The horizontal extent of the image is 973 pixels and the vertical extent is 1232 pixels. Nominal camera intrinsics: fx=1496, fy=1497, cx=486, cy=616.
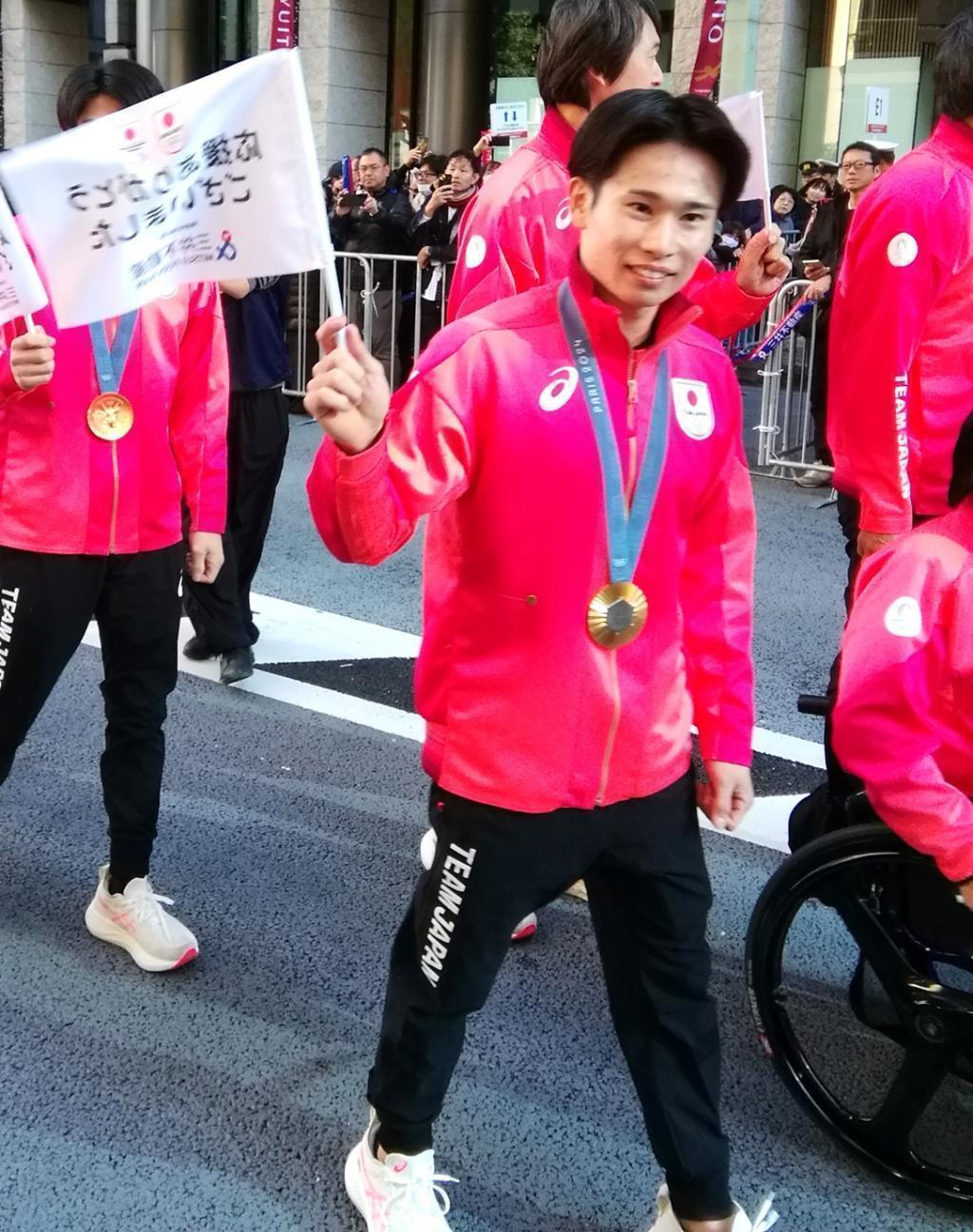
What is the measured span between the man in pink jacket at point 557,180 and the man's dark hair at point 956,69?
0.46m

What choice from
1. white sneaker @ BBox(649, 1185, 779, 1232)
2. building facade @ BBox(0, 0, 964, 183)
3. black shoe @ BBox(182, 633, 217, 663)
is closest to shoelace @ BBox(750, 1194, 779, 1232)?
white sneaker @ BBox(649, 1185, 779, 1232)

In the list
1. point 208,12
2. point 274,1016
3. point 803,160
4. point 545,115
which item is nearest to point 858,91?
point 803,160

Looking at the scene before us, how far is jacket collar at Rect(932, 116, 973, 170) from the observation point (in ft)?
10.2

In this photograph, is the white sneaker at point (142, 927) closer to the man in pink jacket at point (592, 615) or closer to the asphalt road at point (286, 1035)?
the asphalt road at point (286, 1035)

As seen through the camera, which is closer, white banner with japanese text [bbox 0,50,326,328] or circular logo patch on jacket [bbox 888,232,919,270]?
white banner with japanese text [bbox 0,50,326,328]

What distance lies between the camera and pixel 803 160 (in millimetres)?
15461

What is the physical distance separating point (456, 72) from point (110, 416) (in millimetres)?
16517

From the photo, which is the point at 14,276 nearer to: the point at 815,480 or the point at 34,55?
the point at 815,480

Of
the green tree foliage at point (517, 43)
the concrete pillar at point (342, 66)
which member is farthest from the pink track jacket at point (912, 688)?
the green tree foliage at point (517, 43)

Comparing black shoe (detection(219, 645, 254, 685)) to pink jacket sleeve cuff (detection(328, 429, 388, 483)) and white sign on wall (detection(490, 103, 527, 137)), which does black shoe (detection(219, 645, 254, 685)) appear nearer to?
pink jacket sleeve cuff (detection(328, 429, 388, 483))

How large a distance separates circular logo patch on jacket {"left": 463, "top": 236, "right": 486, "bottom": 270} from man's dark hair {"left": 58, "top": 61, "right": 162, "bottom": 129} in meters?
0.71

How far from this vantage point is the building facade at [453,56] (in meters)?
14.8

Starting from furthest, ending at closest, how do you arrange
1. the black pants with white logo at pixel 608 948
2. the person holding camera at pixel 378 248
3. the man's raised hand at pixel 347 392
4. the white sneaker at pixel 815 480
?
the person holding camera at pixel 378 248 → the white sneaker at pixel 815 480 → the black pants with white logo at pixel 608 948 → the man's raised hand at pixel 347 392

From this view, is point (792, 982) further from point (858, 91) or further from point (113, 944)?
point (858, 91)
